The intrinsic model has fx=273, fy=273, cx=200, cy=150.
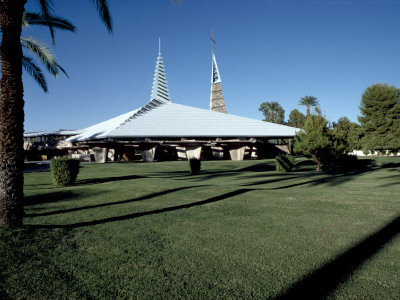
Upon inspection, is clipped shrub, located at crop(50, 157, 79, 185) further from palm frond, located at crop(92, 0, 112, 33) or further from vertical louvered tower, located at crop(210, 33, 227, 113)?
vertical louvered tower, located at crop(210, 33, 227, 113)

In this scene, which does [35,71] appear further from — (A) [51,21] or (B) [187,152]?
(B) [187,152]

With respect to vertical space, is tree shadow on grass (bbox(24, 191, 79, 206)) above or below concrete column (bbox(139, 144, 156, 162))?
below

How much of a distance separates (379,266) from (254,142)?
35.6 meters

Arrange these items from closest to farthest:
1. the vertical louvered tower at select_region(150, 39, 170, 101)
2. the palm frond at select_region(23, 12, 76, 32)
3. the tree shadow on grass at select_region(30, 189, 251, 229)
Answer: the tree shadow on grass at select_region(30, 189, 251, 229) < the palm frond at select_region(23, 12, 76, 32) < the vertical louvered tower at select_region(150, 39, 170, 101)

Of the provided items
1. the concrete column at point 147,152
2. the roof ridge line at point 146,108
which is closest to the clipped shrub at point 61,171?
the concrete column at point 147,152

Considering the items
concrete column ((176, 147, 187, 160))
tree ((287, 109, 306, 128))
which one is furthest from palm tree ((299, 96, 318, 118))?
concrete column ((176, 147, 187, 160))

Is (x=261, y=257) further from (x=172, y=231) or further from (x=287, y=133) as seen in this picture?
(x=287, y=133)

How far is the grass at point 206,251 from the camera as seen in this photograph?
10.4 ft

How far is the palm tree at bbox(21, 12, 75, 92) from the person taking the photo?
11.6 metres

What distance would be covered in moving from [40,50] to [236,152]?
2882cm

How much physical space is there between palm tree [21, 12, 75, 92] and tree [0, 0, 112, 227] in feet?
21.6

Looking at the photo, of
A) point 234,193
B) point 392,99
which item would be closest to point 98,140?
point 234,193

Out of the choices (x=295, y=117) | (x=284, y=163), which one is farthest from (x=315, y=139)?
(x=295, y=117)

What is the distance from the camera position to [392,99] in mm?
45250
